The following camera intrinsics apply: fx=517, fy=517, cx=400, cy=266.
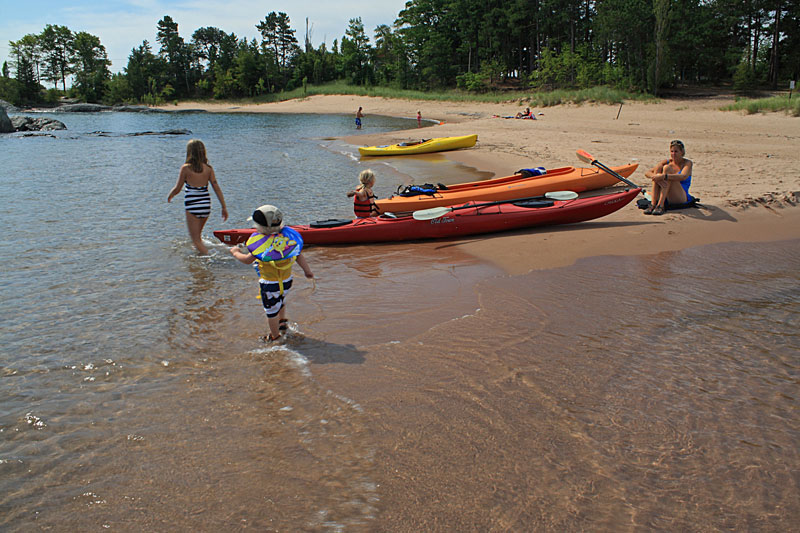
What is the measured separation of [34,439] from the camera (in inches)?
124

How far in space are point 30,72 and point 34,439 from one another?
91.4 metres

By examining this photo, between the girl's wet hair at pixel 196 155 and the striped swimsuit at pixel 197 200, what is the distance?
0.28m

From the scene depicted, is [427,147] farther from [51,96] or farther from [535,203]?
[51,96]

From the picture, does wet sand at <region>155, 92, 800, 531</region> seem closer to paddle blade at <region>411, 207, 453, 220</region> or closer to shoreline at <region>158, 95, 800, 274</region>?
shoreline at <region>158, 95, 800, 274</region>

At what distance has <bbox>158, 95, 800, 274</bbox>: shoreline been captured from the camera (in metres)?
6.82

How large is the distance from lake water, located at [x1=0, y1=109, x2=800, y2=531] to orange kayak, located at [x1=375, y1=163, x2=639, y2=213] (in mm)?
1611

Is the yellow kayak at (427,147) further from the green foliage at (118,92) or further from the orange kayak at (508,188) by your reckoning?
the green foliage at (118,92)

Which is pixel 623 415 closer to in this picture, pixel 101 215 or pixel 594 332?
pixel 594 332

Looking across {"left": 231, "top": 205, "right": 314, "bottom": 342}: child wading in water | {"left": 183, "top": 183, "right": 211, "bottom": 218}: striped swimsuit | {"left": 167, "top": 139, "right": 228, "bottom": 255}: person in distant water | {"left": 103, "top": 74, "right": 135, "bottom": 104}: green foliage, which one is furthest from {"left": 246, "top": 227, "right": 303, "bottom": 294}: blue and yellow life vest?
{"left": 103, "top": 74, "right": 135, "bottom": 104}: green foliage

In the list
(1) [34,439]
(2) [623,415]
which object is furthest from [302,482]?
(2) [623,415]

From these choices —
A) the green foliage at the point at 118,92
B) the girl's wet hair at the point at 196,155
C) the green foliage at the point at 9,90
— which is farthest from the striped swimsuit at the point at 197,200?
the green foliage at the point at 118,92

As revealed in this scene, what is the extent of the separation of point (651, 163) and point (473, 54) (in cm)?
5104

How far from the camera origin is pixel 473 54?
189 ft

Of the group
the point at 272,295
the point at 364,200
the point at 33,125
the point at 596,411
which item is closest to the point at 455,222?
the point at 364,200
